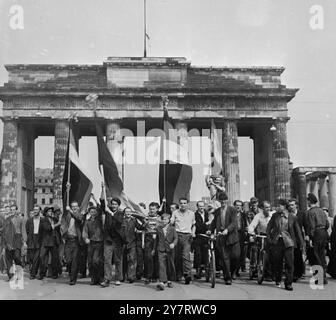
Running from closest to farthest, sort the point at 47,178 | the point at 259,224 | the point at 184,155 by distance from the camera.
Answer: the point at 259,224 < the point at 184,155 < the point at 47,178

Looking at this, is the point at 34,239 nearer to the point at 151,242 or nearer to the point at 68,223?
the point at 68,223

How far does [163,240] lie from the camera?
39.2 ft

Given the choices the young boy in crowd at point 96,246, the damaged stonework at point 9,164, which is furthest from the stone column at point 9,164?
the young boy in crowd at point 96,246

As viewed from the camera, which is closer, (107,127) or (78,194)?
(78,194)

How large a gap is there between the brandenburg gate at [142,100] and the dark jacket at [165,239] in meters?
23.7

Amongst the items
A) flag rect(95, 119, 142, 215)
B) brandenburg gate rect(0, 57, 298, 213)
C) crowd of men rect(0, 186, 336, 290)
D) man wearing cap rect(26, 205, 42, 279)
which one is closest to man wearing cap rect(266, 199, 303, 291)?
crowd of men rect(0, 186, 336, 290)

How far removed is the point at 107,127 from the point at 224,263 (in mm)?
26322

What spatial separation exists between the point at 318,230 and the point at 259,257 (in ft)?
5.65

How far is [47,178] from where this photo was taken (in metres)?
109

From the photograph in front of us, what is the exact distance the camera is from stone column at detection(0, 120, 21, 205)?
35.7 metres

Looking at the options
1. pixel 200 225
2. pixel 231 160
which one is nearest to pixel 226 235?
pixel 200 225
